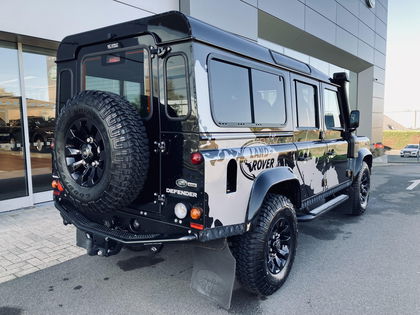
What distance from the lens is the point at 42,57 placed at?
6367mm

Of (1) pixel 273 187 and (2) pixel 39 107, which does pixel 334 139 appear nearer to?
(1) pixel 273 187

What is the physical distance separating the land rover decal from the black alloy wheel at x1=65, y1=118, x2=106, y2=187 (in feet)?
3.69

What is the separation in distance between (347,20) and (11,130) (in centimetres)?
1408

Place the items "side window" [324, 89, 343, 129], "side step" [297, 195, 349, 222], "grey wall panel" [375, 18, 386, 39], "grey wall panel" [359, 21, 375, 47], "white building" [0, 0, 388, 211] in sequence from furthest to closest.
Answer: "grey wall panel" [375, 18, 386, 39] → "grey wall panel" [359, 21, 375, 47] → "white building" [0, 0, 388, 211] → "side window" [324, 89, 343, 129] → "side step" [297, 195, 349, 222]

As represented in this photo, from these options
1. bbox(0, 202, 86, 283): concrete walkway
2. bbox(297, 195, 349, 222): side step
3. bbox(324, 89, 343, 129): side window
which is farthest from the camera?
bbox(324, 89, 343, 129): side window

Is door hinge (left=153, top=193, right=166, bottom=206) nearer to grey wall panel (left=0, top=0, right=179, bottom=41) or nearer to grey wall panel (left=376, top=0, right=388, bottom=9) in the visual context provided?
grey wall panel (left=0, top=0, right=179, bottom=41)

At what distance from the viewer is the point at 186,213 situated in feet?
8.17

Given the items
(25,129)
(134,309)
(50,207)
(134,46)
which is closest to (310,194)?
(134,309)

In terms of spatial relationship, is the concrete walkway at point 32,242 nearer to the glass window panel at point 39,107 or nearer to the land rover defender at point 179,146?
the land rover defender at point 179,146

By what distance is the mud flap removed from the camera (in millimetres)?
2629

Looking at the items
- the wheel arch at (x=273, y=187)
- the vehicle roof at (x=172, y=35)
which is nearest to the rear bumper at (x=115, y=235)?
the wheel arch at (x=273, y=187)

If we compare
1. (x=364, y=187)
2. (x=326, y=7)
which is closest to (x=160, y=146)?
(x=364, y=187)

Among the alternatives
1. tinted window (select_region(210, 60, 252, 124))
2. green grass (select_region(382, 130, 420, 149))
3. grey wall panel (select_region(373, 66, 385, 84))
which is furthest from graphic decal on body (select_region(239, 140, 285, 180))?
green grass (select_region(382, 130, 420, 149))

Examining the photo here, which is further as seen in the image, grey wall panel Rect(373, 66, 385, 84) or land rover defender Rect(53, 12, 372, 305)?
grey wall panel Rect(373, 66, 385, 84)
